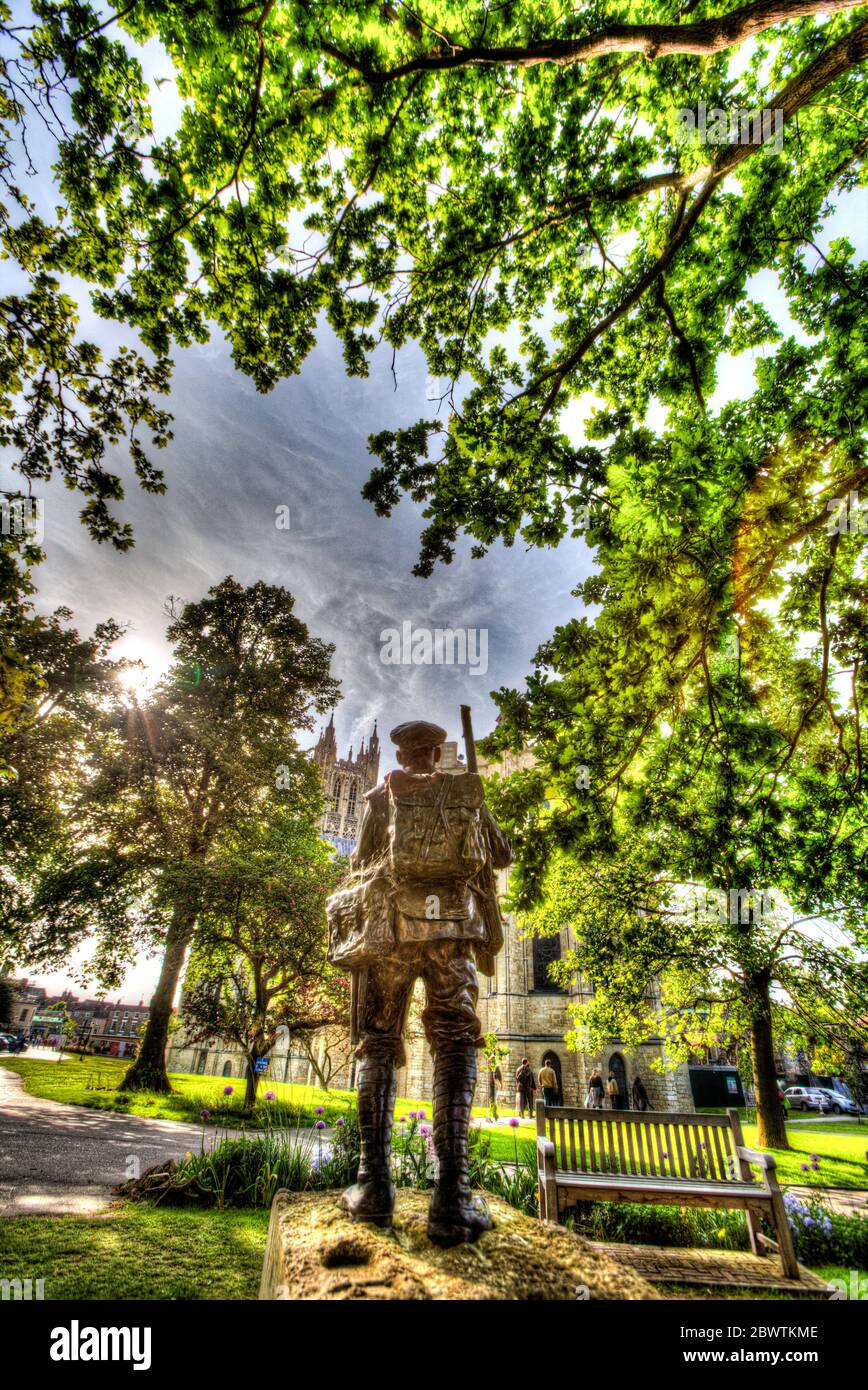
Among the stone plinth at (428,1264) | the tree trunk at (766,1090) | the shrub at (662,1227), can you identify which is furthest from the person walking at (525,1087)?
the stone plinth at (428,1264)

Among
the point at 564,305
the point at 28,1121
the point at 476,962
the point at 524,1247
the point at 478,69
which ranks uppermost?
the point at 478,69

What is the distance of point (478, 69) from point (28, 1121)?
50.2 ft

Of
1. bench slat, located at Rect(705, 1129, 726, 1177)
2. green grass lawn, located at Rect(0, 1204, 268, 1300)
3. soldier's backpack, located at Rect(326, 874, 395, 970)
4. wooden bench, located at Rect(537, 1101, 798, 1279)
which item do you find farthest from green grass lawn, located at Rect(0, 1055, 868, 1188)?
soldier's backpack, located at Rect(326, 874, 395, 970)

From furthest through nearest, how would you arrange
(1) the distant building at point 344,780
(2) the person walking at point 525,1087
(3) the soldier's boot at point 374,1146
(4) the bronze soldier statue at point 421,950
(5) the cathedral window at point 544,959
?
(1) the distant building at point 344,780, (5) the cathedral window at point 544,959, (2) the person walking at point 525,1087, (4) the bronze soldier statue at point 421,950, (3) the soldier's boot at point 374,1146

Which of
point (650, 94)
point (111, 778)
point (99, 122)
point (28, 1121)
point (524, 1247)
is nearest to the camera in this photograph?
point (524, 1247)

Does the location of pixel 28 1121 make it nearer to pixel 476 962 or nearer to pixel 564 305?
pixel 476 962

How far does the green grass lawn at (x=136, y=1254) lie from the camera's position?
3.34 m

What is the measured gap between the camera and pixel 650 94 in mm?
4777

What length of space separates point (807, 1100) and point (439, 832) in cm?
5413

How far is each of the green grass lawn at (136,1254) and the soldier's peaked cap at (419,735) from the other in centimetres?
353

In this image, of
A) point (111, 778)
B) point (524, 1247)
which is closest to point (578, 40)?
point (524, 1247)

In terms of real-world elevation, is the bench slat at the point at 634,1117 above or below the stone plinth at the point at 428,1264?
below

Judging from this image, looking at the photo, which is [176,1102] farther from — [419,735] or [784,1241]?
[419,735]

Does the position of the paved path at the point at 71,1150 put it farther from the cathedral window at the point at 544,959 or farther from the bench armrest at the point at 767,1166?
the cathedral window at the point at 544,959
